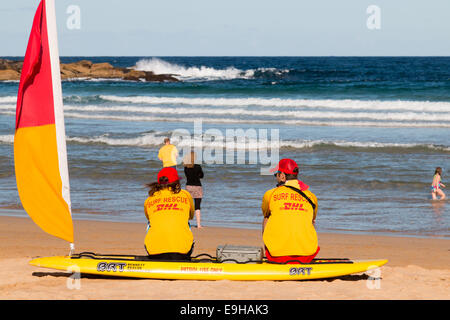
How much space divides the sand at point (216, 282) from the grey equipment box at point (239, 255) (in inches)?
15.0

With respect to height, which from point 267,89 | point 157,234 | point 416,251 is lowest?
point 416,251

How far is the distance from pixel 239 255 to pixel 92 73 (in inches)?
2642

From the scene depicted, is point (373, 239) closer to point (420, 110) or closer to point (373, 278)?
point (373, 278)

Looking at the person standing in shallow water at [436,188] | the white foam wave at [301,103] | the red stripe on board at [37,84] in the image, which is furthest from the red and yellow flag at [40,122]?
the white foam wave at [301,103]

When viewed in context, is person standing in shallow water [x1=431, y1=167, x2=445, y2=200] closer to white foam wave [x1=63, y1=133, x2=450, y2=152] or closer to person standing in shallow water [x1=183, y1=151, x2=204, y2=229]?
person standing in shallow water [x1=183, y1=151, x2=204, y2=229]

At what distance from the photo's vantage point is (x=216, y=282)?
6.40 m

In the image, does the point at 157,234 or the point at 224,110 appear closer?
the point at 157,234

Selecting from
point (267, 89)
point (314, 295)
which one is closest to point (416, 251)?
point (314, 295)

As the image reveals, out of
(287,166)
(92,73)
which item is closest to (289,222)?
(287,166)

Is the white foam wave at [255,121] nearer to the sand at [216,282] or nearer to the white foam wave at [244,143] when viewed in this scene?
the white foam wave at [244,143]

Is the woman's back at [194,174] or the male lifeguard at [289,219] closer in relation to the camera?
the male lifeguard at [289,219]

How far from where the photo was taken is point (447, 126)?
26.7 metres

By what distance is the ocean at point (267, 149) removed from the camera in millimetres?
12086

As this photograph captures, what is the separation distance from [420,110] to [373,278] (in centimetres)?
2707
